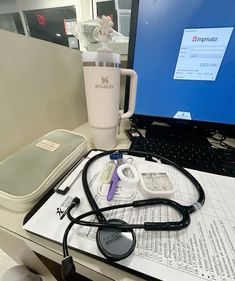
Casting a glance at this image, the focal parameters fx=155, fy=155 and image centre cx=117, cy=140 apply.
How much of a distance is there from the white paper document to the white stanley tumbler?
18 centimetres

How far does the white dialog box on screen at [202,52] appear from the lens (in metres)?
0.44

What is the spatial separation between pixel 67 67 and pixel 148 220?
0.57 meters

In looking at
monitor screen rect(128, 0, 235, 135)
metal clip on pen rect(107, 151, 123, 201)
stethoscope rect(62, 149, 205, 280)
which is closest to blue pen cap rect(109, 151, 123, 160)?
metal clip on pen rect(107, 151, 123, 201)

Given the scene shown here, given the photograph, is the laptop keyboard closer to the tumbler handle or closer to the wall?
the tumbler handle

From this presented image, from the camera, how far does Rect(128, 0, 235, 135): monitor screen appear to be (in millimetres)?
441

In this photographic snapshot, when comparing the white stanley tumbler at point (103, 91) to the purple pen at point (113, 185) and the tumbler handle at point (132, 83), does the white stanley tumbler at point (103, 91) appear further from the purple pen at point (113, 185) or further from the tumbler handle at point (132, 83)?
the purple pen at point (113, 185)

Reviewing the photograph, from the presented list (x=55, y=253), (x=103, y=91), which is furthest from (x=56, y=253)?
(x=103, y=91)

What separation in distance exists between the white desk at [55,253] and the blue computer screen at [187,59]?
18.7 inches

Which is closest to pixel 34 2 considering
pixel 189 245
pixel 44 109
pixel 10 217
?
pixel 44 109

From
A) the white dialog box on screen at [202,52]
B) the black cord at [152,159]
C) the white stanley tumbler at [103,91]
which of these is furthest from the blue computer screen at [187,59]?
the black cord at [152,159]

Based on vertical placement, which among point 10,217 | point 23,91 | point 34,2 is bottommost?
point 10,217

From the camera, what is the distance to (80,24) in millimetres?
654

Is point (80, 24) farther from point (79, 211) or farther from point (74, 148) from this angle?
point (79, 211)

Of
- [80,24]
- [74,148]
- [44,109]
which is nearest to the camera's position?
[74,148]
